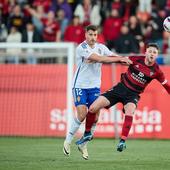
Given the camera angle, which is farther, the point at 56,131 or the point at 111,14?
the point at 111,14

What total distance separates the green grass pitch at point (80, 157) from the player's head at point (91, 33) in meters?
2.11

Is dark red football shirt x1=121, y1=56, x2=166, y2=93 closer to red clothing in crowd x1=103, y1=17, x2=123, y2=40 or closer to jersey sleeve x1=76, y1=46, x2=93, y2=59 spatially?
jersey sleeve x1=76, y1=46, x2=93, y2=59

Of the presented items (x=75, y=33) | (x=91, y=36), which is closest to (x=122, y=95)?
(x=91, y=36)

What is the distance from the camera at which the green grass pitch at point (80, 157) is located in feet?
35.1

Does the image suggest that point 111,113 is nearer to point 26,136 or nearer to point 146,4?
point 26,136

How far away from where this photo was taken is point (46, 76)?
18547 mm

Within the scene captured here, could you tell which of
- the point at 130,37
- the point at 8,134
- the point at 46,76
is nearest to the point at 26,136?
the point at 8,134

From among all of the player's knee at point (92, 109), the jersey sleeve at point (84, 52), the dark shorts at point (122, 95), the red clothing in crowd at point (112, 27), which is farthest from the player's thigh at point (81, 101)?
the red clothing in crowd at point (112, 27)

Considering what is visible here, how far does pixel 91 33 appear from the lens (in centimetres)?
1238

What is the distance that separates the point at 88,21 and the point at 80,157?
29.6 ft

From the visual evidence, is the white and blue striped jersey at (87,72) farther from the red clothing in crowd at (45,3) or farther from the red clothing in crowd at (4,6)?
the red clothing in crowd at (4,6)

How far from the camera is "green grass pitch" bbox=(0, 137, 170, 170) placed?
422 inches

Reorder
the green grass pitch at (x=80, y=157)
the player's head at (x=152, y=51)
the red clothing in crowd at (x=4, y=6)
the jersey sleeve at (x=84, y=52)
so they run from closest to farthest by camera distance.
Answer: the green grass pitch at (x=80, y=157) → the jersey sleeve at (x=84, y=52) → the player's head at (x=152, y=51) → the red clothing in crowd at (x=4, y=6)

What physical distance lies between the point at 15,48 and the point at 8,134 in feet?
7.67
